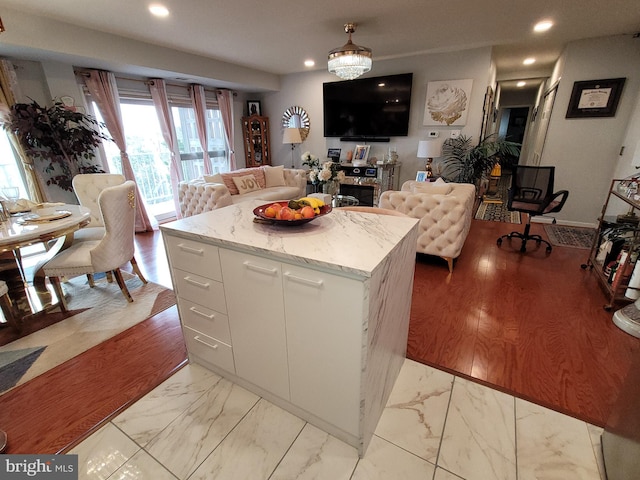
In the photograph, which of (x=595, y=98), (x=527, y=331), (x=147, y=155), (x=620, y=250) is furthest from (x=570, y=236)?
(x=147, y=155)

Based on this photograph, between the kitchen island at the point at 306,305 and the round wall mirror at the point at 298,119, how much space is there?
15.4 feet

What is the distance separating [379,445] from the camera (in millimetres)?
1303

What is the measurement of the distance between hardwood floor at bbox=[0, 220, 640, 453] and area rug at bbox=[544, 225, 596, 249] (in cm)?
93

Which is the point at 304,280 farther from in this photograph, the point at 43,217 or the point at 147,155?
the point at 147,155

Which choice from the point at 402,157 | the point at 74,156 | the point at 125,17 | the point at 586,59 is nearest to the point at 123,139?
the point at 74,156

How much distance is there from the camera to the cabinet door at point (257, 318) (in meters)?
1.24

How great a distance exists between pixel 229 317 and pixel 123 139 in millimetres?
3900

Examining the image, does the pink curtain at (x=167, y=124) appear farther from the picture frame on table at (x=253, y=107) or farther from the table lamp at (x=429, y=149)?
the table lamp at (x=429, y=149)

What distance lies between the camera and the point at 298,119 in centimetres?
587

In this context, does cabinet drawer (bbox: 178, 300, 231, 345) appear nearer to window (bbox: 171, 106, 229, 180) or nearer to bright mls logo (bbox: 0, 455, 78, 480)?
bright mls logo (bbox: 0, 455, 78, 480)

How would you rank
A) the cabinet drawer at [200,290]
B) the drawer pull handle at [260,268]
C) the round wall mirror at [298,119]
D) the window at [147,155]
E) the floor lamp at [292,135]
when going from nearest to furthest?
the drawer pull handle at [260,268], the cabinet drawer at [200,290], the window at [147,155], the floor lamp at [292,135], the round wall mirror at [298,119]

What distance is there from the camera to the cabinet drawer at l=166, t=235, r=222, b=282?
4.49 feet

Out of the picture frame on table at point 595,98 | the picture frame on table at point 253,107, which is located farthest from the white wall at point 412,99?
the picture frame on table at point 595,98

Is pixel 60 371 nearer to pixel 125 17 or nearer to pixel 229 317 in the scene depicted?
pixel 229 317
